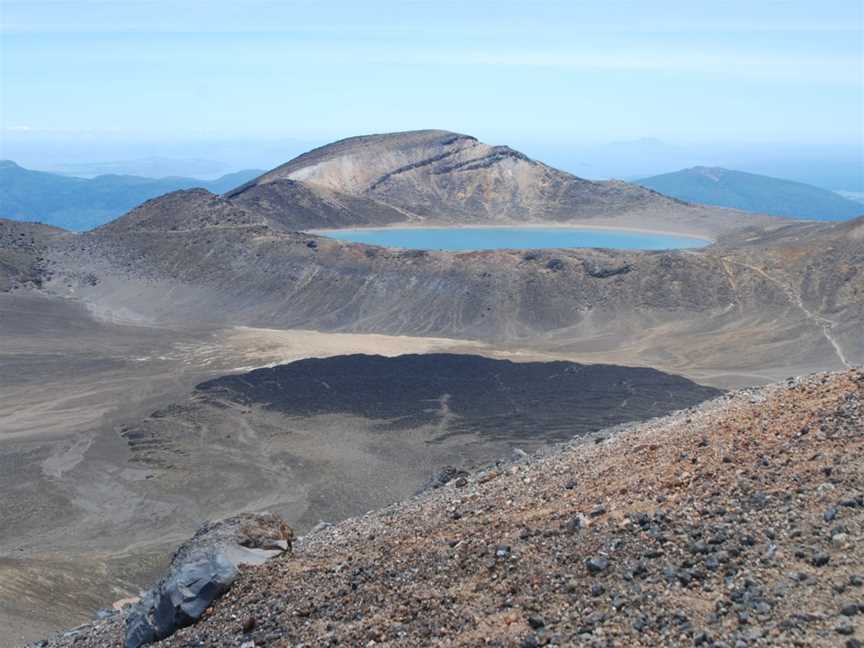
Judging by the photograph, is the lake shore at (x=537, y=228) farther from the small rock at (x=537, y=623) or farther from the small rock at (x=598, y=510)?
the small rock at (x=537, y=623)

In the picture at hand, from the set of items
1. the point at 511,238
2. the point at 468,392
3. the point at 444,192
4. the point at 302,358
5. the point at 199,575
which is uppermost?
the point at 444,192

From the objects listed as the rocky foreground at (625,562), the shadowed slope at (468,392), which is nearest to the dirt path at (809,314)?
the shadowed slope at (468,392)

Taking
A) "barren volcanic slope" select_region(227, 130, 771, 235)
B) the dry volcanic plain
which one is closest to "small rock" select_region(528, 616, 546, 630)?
the dry volcanic plain

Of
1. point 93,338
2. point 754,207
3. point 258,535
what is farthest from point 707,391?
point 754,207

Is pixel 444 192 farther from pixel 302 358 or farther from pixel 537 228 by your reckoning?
pixel 302 358

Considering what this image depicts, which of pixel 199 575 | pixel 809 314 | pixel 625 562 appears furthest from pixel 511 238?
pixel 625 562

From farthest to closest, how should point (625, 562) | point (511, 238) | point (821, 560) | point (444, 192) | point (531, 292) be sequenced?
point (444, 192)
point (511, 238)
point (531, 292)
point (625, 562)
point (821, 560)

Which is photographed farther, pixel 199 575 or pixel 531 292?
pixel 531 292
